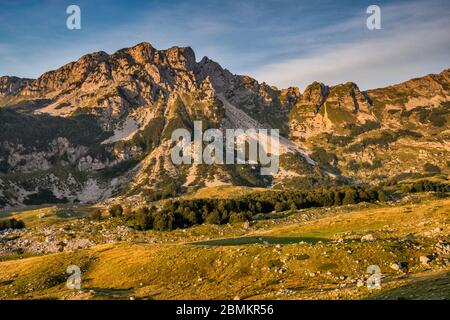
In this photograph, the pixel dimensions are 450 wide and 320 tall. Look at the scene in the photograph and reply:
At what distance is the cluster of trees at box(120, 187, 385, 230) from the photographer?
407 feet

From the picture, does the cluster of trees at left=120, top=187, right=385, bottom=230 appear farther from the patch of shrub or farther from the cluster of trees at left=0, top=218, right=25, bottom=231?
the cluster of trees at left=0, top=218, right=25, bottom=231

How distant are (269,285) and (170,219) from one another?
83261 millimetres

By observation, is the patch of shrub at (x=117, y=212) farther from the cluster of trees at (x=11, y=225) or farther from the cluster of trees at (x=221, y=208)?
the cluster of trees at (x=11, y=225)

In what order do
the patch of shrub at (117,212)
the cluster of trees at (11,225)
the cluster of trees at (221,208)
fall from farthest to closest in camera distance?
1. the cluster of trees at (11,225)
2. the patch of shrub at (117,212)
3. the cluster of trees at (221,208)

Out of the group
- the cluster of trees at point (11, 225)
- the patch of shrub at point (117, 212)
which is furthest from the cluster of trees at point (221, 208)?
the cluster of trees at point (11, 225)

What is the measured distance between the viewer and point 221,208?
13312cm

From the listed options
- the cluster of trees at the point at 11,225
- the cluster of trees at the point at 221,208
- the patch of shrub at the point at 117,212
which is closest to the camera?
the cluster of trees at the point at 221,208

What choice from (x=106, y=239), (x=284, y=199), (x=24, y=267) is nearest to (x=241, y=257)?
(x=24, y=267)

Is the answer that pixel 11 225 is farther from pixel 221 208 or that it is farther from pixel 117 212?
pixel 221 208

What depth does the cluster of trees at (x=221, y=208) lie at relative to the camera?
407ft

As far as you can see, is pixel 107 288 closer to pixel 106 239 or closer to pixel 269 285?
pixel 269 285
